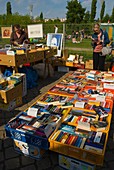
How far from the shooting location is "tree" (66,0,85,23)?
30.4 metres

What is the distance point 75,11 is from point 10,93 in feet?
98.6

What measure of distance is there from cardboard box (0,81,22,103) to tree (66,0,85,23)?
29.3 metres

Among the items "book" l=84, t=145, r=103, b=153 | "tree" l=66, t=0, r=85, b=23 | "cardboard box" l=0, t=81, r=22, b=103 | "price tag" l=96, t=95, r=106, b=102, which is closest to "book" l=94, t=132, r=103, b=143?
"book" l=84, t=145, r=103, b=153

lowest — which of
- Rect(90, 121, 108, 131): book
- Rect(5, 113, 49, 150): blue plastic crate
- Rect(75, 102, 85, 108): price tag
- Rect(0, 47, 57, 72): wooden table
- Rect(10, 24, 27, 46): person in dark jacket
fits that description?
Rect(5, 113, 49, 150): blue plastic crate

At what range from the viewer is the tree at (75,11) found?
30.4 meters

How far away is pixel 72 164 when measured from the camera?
6.45ft

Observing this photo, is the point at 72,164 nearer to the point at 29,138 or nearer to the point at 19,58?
the point at 29,138

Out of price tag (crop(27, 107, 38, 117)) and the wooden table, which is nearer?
price tag (crop(27, 107, 38, 117))

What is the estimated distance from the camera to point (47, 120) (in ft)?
7.64

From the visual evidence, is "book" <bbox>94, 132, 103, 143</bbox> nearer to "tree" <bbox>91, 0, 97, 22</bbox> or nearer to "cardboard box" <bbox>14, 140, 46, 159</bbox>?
"cardboard box" <bbox>14, 140, 46, 159</bbox>

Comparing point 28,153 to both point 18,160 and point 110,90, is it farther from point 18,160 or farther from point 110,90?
point 110,90

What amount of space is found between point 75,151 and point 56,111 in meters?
0.82

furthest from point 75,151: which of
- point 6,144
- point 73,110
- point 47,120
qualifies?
point 6,144

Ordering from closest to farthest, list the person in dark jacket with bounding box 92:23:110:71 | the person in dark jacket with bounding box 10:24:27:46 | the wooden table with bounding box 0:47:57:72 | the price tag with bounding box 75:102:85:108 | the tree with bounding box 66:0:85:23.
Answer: the price tag with bounding box 75:102:85:108, the wooden table with bounding box 0:47:57:72, the person in dark jacket with bounding box 92:23:110:71, the person in dark jacket with bounding box 10:24:27:46, the tree with bounding box 66:0:85:23
